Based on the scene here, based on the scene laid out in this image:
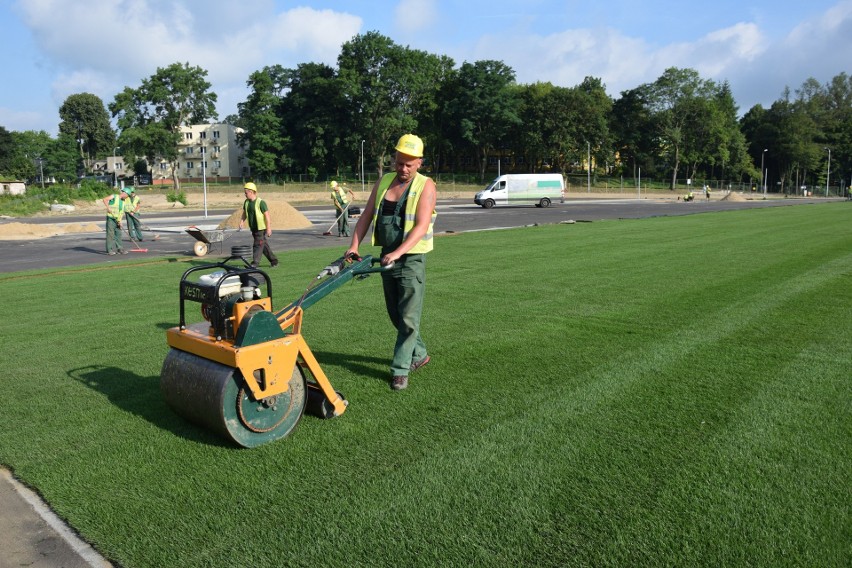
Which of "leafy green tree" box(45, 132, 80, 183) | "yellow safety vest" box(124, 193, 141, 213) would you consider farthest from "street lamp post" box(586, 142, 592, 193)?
"leafy green tree" box(45, 132, 80, 183)

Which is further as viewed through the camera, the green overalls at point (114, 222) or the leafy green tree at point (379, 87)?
the leafy green tree at point (379, 87)

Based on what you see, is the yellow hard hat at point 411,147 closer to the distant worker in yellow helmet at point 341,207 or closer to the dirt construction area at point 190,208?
the distant worker in yellow helmet at point 341,207

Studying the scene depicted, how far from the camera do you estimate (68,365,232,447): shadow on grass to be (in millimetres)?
4357

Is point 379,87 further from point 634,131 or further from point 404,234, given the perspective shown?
point 404,234

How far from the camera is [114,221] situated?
56.2ft

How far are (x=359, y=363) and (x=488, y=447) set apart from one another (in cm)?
220

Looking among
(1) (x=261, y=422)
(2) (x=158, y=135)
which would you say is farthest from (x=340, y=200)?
(2) (x=158, y=135)

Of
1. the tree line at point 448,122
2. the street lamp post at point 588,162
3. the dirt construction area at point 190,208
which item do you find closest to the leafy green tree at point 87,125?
the tree line at point 448,122

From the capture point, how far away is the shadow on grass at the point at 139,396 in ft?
14.3

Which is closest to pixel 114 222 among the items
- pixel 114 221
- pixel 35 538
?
pixel 114 221

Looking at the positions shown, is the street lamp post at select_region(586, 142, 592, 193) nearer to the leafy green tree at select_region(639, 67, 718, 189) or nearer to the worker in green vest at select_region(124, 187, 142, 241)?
the leafy green tree at select_region(639, 67, 718, 189)

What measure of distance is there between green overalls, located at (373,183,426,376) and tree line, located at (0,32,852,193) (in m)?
81.7

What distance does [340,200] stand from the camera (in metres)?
21.5

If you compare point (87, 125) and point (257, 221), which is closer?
point (257, 221)
